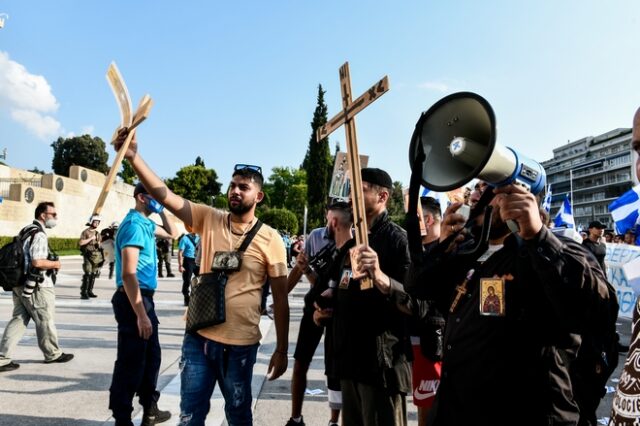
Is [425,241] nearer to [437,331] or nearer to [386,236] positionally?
[437,331]

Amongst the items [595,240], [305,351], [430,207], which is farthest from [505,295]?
[595,240]

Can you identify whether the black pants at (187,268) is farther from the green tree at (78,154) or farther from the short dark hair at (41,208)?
the green tree at (78,154)

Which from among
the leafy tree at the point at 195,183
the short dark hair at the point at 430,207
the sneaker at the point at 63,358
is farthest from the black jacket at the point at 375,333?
the leafy tree at the point at 195,183

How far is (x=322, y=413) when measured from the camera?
4.49m

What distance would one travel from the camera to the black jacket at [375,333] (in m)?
2.78

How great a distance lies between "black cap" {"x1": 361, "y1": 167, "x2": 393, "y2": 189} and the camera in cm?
344

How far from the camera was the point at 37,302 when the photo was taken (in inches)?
220

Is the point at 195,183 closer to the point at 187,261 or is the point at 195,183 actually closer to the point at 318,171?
the point at 318,171

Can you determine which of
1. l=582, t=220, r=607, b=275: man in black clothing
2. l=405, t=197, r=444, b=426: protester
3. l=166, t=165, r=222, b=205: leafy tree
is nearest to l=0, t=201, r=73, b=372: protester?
l=405, t=197, r=444, b=426: protester

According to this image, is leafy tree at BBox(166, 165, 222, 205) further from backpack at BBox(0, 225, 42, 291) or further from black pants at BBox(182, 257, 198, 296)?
backpack at BBox(0, 225, 42, 291)

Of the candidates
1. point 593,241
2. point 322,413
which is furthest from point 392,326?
point 593,241

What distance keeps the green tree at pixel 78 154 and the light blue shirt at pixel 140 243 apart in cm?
7541

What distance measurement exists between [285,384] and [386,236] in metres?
2.84

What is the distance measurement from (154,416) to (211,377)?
1.40 metres
